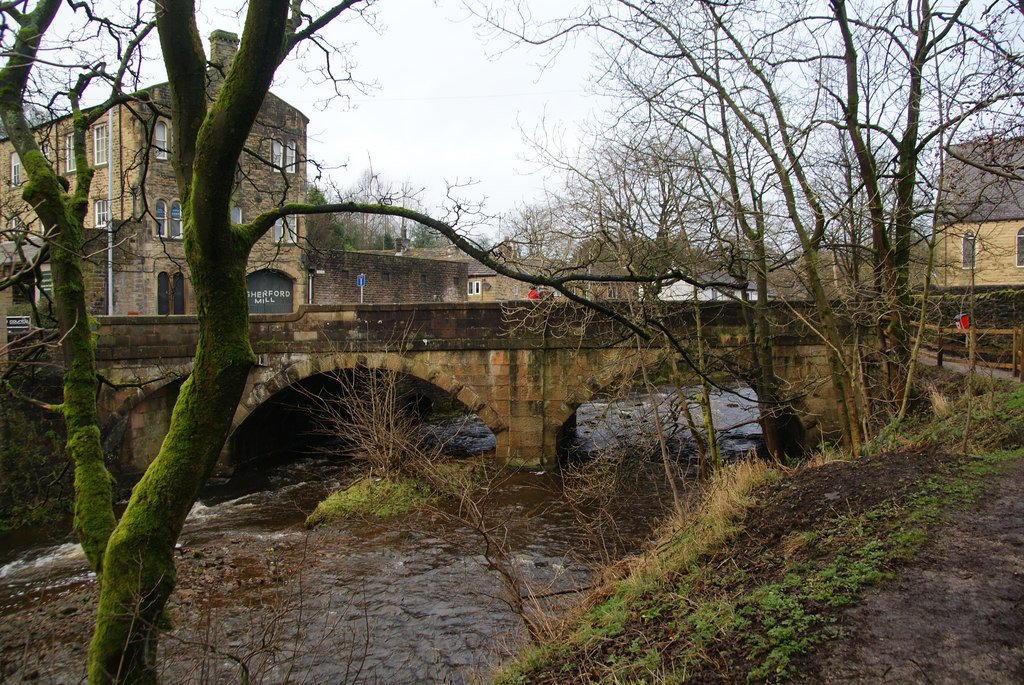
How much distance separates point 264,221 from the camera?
169 inches

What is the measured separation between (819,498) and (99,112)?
7.02m

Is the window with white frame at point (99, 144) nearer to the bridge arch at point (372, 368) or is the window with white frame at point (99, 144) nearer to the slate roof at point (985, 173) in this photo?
the bridge arch at point (372, 368)

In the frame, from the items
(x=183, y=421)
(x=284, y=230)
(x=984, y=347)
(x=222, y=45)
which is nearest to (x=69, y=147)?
(x=284, y=230)

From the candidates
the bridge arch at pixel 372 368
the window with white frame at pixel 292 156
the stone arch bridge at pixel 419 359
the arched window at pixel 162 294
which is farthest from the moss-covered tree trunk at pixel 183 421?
the arched window at pixel 162 294

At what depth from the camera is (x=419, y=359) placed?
14.4 meters

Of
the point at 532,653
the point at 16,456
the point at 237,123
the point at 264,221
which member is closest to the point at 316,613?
the point at 532,653

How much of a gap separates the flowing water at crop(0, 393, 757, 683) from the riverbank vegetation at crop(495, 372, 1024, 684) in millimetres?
655

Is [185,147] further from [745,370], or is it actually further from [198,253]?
[745,370]

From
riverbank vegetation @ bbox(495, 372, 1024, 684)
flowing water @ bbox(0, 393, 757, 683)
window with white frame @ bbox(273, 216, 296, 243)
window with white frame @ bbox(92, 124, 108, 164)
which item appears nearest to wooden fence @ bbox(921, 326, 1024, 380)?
riverbank vegetation @ bbox(495, 372, 1024, 684)

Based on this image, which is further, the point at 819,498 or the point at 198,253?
the point at 819,498

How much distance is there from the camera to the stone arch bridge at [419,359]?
13.8 m

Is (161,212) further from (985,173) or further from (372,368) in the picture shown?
(985,173)

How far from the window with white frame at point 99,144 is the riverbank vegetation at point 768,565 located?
22.1 m

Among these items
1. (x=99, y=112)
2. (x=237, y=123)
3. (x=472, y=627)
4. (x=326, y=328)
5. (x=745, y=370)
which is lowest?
(x=472, y=627)
